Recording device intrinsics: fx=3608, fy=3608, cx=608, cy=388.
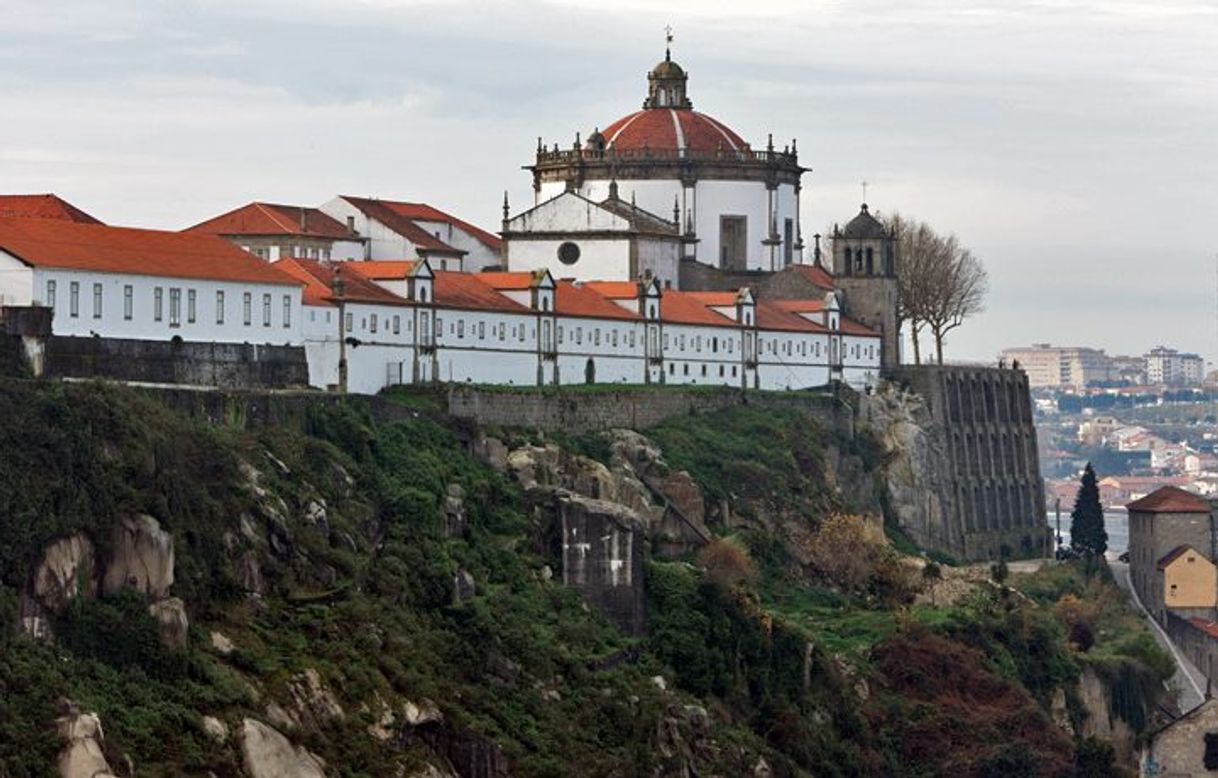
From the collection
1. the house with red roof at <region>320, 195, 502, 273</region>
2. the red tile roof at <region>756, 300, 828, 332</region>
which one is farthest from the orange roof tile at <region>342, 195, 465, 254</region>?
the red tile roof at <region>756, 300, 828, 332</region>

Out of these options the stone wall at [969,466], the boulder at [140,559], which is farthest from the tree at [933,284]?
the boulder at [140,559]

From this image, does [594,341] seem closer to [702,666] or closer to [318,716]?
[702,666]

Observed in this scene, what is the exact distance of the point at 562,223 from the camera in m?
120

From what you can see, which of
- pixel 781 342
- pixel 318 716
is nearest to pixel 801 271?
pixel 781 342

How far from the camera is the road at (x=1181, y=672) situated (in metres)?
113

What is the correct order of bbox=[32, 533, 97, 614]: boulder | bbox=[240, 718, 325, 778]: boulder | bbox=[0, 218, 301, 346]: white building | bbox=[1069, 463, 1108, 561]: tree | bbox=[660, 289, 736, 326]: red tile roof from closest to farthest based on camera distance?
bbox=[240, 718, 325, 778]: boulder, bbox=[32, 533, 97, 614]: boulder, bbox=[0, 218, 301, 346]: white building, bbox=[660, 289, 736, 326]: red tile roof, bbox=[1069, 463, 1108, 561]: tree

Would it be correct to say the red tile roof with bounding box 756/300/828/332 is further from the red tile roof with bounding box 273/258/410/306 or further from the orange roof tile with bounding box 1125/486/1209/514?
the red tile roof with bounding box 273/258/410/306

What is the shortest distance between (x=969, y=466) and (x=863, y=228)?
10056mm

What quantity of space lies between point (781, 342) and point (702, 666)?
1268 inches

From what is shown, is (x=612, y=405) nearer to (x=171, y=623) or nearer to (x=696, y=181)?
(x=696, y=181)

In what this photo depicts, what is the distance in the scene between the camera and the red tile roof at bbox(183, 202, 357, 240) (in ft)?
355

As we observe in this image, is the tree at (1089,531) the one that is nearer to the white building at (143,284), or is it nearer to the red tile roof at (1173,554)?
the red tile roof at (1173,554)

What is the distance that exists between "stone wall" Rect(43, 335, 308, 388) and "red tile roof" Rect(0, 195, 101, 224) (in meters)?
6.60

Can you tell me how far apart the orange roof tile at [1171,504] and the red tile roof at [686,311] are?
19.4 m
